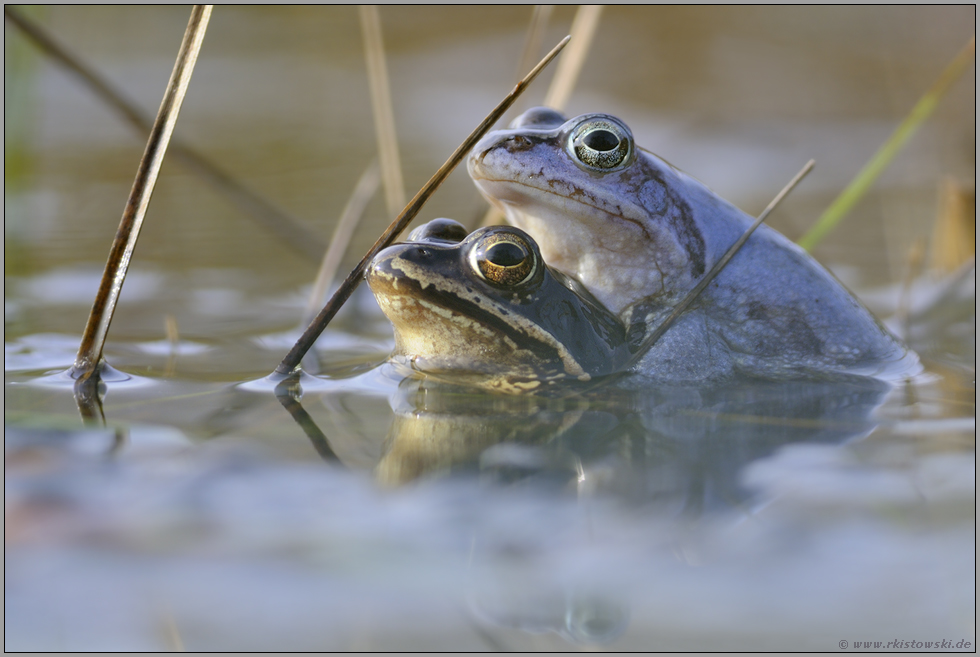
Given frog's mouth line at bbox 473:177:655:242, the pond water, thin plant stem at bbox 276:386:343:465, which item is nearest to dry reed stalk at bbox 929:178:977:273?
the pond water

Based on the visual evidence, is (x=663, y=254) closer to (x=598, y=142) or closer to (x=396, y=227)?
(x=598, y=142)

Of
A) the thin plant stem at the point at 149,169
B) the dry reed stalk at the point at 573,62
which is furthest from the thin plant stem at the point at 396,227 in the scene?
the dry reed stalk at the point at 573,62

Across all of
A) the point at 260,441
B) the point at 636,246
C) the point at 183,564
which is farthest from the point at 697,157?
the point at 183,564

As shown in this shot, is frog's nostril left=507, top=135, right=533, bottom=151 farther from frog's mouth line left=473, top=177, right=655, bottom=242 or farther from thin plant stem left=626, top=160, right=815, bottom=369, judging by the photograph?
thin plant stem left=626, top=160, right=815, bottom=369

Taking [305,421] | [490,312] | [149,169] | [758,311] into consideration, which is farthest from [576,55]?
[305,421]

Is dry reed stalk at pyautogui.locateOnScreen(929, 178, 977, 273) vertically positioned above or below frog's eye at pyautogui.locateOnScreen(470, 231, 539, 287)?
above

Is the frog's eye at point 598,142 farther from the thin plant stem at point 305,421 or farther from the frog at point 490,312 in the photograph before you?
the thin plant stem at point 305,421

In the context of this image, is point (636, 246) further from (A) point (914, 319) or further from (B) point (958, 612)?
(A) point (914, 319)

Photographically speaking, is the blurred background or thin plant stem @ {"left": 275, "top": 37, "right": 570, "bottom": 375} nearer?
thin plant stem @ {"left": 275, "top": 37, "right": 570, "bottom": 375}
